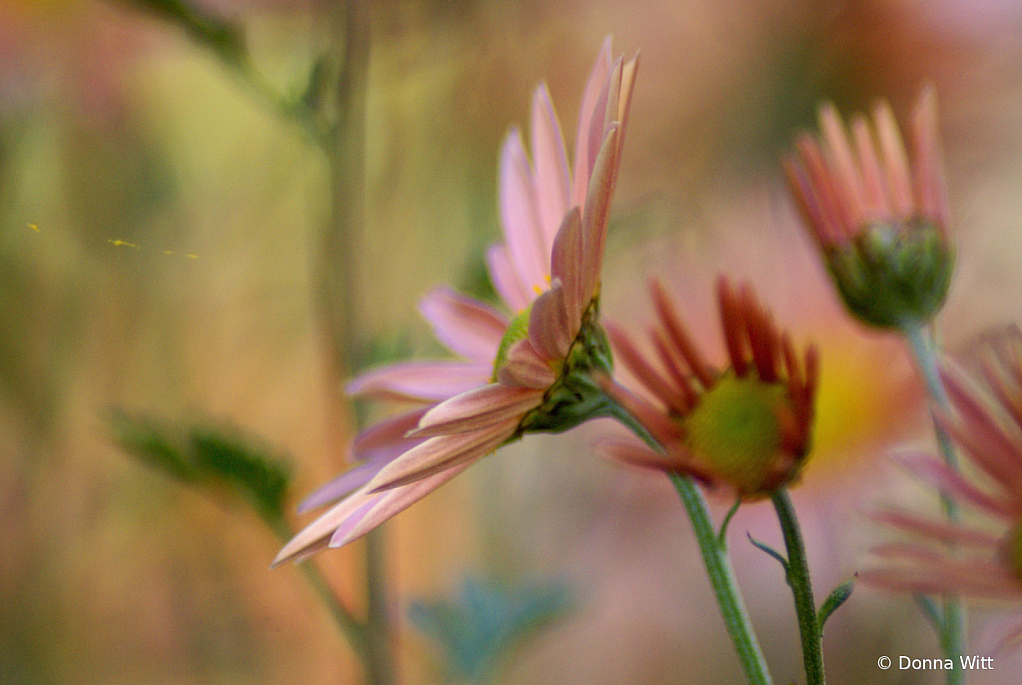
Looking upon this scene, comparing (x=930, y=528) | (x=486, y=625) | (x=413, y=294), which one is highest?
(x=413, y=294)

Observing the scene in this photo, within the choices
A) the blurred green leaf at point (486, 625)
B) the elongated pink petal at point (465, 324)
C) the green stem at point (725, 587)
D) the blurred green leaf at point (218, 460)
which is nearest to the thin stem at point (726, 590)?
the green stem at point (725, 587)

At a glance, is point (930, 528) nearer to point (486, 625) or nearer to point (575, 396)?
point (575, 396)

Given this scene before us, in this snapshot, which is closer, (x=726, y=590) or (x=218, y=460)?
(x=726, y=590)

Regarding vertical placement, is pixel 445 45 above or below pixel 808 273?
above

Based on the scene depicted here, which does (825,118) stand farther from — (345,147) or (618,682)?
(618,682)

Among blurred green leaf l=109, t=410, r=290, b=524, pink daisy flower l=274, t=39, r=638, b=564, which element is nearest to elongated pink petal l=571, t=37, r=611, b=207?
pink daisy flower l=274, t=39, r=638, b=564

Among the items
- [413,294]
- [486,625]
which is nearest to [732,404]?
[486,625]

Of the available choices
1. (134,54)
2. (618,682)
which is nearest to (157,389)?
(134,54)
